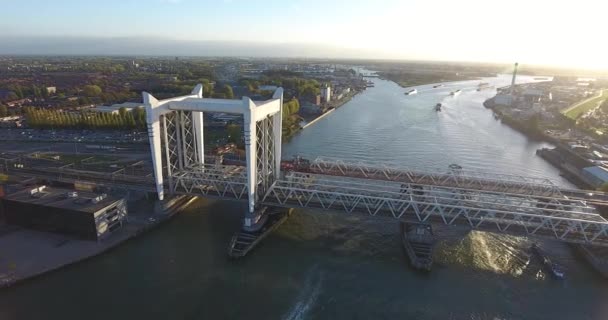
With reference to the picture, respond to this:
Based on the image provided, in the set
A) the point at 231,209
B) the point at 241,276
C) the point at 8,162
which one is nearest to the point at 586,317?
the point at 241,276

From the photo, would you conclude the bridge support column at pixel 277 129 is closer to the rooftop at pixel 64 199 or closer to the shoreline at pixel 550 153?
the rooftop at pixel 64 199

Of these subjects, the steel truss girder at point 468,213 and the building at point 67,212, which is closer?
the steel truss girder at point 468,213

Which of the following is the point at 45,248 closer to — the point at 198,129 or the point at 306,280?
the point at 198,129

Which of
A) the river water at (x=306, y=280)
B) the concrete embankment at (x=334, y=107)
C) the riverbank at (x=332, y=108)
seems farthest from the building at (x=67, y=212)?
the concrete embankment at (x=334, y=107)

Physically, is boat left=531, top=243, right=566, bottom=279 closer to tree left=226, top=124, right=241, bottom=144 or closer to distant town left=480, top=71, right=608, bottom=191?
distant town left=480, top=71, right=608, bottom=191

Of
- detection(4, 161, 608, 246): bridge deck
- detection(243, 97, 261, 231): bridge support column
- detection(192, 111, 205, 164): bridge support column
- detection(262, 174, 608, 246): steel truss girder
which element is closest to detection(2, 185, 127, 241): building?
detection(4, 161, 608, 246): bridge deck

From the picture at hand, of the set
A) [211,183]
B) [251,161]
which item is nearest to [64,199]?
[211,183]
